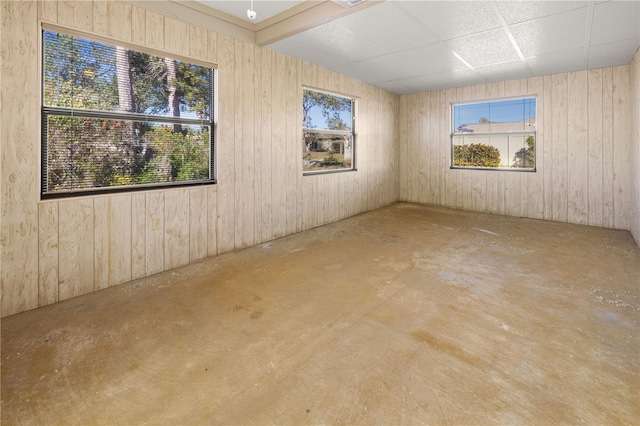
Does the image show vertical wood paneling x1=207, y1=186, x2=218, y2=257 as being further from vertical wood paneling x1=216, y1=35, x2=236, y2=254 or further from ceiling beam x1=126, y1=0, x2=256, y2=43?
ceiling beam x1=126, y1=0, x2=256, y2=43

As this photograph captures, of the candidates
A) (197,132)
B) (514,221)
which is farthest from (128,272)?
(514,221)

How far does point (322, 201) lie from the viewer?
5.16 metres

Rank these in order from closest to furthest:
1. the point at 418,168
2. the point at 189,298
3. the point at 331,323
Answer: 1. the point at 331,323
2. the point at 189,298
3. the point at 418,168

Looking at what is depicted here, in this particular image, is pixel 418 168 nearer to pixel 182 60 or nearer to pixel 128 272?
pixel 182 60

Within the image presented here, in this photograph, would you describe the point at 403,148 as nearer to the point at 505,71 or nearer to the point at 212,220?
the point at 505,71

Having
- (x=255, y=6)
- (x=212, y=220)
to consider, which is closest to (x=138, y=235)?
(x=212, y=220)

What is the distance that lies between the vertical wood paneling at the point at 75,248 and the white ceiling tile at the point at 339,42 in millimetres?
2755

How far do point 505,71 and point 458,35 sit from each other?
6.39ft

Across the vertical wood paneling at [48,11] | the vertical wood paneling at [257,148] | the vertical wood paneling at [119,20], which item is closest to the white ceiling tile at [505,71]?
the vertical wood paneling at [257,148]

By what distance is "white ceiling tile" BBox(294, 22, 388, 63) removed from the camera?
361cm

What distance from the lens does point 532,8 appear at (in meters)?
3.07

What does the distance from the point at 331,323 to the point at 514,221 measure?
446 cm

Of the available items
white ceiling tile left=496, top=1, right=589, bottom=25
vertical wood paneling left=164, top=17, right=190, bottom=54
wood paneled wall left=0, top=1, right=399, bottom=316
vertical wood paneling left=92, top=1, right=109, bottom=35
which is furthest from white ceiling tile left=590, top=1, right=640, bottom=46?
vertical wood paneling left=92, top=1, right=109, bottom=35

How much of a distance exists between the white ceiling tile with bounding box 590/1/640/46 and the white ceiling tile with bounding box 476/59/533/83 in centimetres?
98
